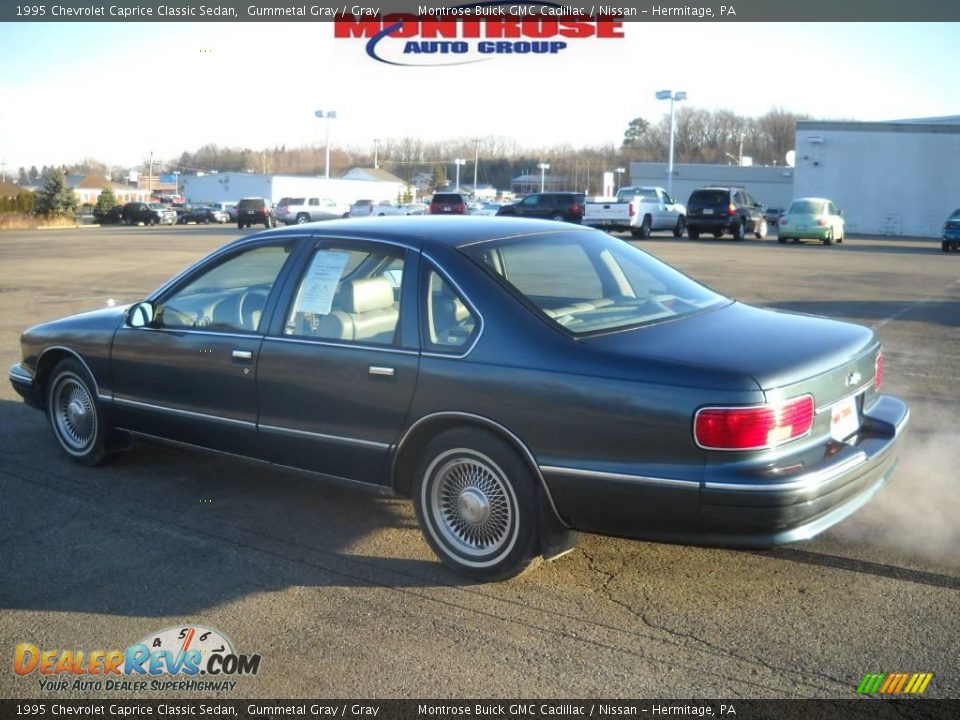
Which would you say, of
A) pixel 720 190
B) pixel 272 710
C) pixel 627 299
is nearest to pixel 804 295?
pixel 627 299

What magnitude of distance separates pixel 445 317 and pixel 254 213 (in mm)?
45189

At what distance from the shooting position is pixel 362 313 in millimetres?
5020

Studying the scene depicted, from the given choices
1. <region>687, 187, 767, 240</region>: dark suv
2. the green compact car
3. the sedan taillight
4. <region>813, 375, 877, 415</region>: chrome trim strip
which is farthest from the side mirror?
<region>687, 187, 767, 240</region>: dark suv

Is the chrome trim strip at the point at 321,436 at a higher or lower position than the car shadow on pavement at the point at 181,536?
higher

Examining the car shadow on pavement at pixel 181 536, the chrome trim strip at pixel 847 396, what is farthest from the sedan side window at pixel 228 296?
the chrome trim strip at pixel 847 396

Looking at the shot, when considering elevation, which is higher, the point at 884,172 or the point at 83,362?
the point at 884,172

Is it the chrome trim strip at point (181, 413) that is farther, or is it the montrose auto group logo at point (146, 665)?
the chrome trim strip at point (181, 413)

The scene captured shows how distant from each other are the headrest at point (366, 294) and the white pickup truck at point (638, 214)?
31042 mm

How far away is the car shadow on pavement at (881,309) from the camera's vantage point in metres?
13.2

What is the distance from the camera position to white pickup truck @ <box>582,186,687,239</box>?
3572cm

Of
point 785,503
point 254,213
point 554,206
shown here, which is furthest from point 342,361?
point 254,213

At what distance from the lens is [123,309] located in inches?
246

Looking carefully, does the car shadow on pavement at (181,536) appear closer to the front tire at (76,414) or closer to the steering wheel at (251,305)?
the front tire at (76,414)

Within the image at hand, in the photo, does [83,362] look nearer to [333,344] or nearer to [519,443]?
[333,344]
